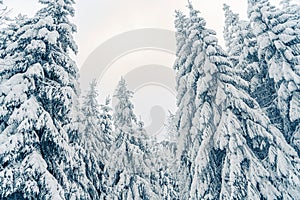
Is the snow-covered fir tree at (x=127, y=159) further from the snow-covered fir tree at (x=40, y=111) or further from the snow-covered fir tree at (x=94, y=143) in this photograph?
the snow-covered fir tree at (x=40, y=111)

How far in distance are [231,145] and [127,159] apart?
6755mm

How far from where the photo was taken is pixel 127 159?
51.3 feet

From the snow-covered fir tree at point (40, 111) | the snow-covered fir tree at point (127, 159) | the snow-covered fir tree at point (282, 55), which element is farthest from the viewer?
the snow-covered fir tree at point (127, 159)

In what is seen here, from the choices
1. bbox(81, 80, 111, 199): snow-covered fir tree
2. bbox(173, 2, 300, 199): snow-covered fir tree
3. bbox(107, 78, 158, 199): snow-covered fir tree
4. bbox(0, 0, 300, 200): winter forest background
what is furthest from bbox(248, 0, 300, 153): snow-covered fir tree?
bbox(81, 80, 111, 199): snow-covered fir tree

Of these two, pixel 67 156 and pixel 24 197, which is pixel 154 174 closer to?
pixel 67 156

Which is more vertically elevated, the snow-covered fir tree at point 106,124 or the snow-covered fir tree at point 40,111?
the snow-covered fir tree at point 106,124

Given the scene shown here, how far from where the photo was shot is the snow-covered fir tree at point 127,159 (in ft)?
49.8

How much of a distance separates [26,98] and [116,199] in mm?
8356

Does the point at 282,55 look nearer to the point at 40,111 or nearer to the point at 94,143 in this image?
the point at 40,111

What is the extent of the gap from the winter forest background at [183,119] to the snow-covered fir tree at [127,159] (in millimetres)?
61

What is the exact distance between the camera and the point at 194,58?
14.1 metres

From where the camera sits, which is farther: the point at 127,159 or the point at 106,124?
the point at 106,124

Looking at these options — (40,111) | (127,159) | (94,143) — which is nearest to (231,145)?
(127,159)

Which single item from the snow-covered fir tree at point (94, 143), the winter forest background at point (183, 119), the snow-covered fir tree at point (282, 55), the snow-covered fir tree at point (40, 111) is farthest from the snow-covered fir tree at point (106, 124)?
the snow-covered fir tree at point (282, 55)
